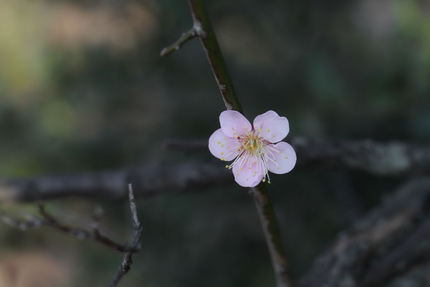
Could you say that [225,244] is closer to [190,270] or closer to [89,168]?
[190,270]

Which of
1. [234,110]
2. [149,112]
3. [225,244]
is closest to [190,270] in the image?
[225,244]

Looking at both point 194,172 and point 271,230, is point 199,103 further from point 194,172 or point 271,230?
point 271,230

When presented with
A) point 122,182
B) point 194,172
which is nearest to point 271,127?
point 194,172

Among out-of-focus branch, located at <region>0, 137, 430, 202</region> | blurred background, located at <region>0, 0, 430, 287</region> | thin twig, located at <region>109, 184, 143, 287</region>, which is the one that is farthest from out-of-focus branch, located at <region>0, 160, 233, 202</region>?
thin twig, located at <region>109, 184, 143, 287</region>

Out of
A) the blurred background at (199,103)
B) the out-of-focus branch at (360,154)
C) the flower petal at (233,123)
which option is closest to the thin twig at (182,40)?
the flower petal at (233,123)

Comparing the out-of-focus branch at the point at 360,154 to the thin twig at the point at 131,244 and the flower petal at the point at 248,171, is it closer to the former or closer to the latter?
the flower petal at the point at 248,171
